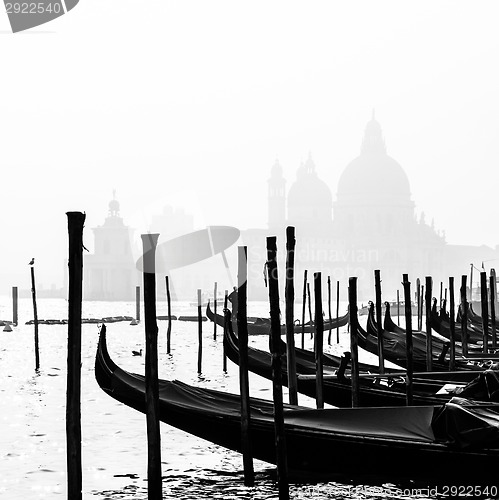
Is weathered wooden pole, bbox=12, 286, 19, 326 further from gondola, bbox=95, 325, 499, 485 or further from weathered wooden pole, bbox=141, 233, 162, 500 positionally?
weathered wooden pole, bbox=141, 233, 162, 500

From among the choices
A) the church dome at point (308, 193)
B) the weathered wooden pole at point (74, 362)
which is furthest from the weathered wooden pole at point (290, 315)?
the church dome at point (308, 193)

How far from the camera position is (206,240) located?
24.1 ft

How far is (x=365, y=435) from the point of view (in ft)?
25.0

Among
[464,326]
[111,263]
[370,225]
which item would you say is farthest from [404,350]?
[370,225]

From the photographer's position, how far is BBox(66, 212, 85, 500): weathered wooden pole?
22.0 ft

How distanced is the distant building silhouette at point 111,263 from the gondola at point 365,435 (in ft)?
269

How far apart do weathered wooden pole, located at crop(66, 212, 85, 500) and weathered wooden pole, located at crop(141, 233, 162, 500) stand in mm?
457

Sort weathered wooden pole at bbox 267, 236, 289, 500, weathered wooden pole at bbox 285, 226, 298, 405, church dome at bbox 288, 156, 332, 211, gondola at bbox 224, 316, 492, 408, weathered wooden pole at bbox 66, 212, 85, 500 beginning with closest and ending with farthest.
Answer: weathered wooden pole at bbox 66, 212, 85, 500 < weathered wooden pole at bbox 267, 236, 289, 500 < weathered wooden pole at bbox 285, 226, 298, 405 < gondola at bbox 224, 316, 492, 408 < church dome at bbox 288, 156, 332, 211

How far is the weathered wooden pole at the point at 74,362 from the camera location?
6691 millimetres

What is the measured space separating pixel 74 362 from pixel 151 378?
535 millimetres

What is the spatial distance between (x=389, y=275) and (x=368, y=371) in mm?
92529

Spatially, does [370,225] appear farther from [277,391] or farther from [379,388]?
[277,391]

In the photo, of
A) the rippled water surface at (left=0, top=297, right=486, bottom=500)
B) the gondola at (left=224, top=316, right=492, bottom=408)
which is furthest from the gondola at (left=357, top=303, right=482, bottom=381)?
the rippled water surface at (left=0, top=297, right=486, bottom=500)

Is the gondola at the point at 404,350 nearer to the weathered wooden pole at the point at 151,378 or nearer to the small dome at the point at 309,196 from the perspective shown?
the weathered wooden pole at the point at 151,378
